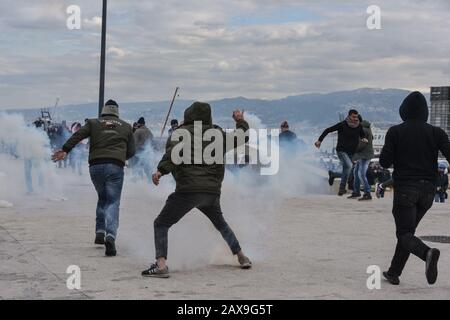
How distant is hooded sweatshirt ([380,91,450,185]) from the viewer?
686cm

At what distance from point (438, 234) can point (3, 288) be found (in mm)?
6436

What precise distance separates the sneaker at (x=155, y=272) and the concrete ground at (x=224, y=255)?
3.4 inches

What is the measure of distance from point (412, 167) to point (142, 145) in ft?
37.2

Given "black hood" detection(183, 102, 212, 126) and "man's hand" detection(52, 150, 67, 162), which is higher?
"black hood" detection(183, 102, 212, 126)

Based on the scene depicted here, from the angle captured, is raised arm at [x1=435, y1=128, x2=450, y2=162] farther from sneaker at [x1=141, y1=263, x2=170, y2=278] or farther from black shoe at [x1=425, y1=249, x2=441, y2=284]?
sneaker at [x1=141, y1=263, x2=170, y2=278]

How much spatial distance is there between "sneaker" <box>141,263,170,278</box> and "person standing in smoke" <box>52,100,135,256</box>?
1306 millimetres

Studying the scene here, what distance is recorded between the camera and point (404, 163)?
6.90m

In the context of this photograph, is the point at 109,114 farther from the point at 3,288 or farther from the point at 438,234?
the point at 438,234

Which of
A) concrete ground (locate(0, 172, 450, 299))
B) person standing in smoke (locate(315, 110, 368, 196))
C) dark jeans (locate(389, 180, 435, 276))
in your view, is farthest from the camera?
person standing in smoke (locate(315, 110, 368, 196))

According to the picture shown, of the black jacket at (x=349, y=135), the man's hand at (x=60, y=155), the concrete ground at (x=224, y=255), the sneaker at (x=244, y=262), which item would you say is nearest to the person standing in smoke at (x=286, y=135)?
the black jacket at (x=349, y=135)

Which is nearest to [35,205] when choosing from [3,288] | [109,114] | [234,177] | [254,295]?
[234,177]

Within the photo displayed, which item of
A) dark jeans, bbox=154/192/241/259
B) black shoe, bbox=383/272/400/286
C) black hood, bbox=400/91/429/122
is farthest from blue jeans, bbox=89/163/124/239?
black hood, bbox=400/91/429/122

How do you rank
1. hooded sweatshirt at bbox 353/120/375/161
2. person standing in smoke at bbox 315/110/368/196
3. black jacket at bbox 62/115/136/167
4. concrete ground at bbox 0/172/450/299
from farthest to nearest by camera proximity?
hooded sweatshirt at bbox 353/120/375/161, person standing in smoke at bbox 315/110/368/196, black jacket at bbox 62/115/136/167, concrete ground at bbox 0/172/450/299
